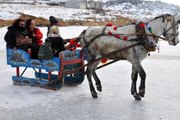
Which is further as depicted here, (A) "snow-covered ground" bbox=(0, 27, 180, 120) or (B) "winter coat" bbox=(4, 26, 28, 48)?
(B) "winter coat" bbox=(4, 26, 28, 48)

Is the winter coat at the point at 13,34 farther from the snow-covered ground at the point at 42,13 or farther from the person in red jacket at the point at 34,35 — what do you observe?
the snow-covered ground at the point at 42,13

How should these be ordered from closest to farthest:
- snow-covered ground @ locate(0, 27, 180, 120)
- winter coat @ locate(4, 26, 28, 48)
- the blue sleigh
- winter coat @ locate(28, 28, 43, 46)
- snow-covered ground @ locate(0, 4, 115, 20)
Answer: snow-covered ground @ locate(0, 27, 180, 120) < the blue sleigh < winter coat @ locate(4, 26, 28, 48) < winter coat @ locate(28, 28, 43, 46) < snow-covered ground @ locate(0, 4, 115, 20)

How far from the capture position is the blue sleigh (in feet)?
25.3

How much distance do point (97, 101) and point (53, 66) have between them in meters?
1.29

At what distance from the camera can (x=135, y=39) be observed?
22.7ft

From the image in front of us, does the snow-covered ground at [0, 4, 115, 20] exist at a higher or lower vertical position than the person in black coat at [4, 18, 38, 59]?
lower

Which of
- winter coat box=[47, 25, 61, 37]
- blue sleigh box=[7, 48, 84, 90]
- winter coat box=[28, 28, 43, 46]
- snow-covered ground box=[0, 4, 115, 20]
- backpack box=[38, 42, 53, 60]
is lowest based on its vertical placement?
snow-covered ground box=[0, 4, 115, 20]

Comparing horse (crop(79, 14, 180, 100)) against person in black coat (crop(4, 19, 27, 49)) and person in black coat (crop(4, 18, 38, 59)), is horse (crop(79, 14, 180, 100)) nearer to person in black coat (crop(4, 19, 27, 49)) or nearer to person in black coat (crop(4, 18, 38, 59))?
person in black coat (crop(4, 18, 38, 59))

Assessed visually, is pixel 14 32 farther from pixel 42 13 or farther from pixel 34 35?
pixel 42 13

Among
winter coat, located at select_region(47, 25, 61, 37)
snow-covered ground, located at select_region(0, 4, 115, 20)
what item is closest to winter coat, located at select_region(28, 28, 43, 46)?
winter coat, located at select_region(47, 25, 61, 37)

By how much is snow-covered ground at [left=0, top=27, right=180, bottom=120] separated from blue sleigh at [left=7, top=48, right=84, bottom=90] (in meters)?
0.16

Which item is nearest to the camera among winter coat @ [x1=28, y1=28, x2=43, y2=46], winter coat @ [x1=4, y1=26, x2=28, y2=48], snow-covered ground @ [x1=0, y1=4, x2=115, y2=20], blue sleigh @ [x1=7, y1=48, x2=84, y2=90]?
blue sleigh @ [x1=7, y1=48, x2=84, y2=90]

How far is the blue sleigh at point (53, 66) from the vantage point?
7.72 meters

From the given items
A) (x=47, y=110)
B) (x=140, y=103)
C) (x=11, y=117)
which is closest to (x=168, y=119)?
(x=140, y=103)
